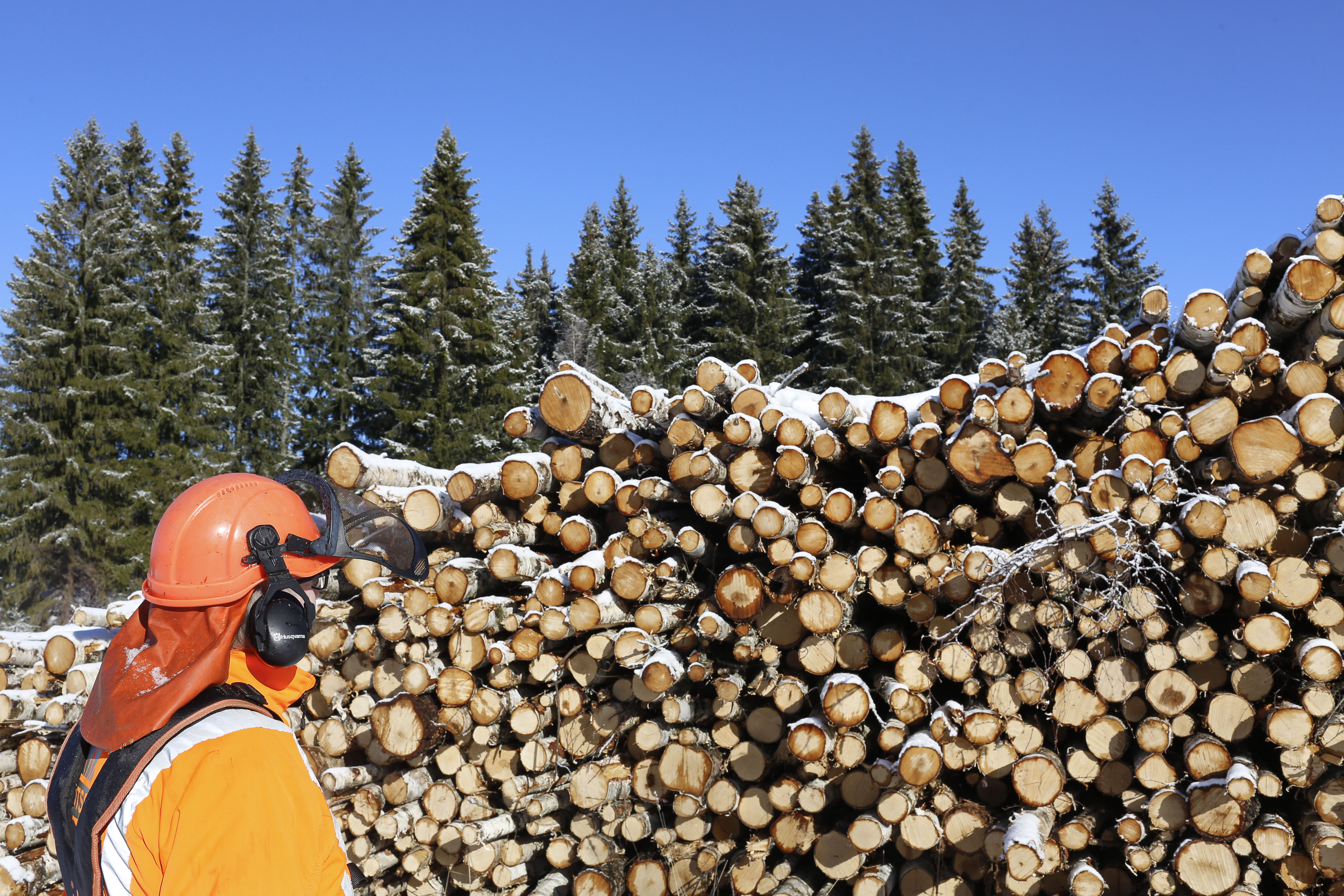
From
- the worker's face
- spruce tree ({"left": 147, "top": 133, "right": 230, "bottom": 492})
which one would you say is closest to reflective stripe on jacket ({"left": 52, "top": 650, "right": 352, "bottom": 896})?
the worker's face

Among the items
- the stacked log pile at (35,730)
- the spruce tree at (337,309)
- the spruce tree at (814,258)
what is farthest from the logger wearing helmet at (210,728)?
the spruce tree at (814,258)

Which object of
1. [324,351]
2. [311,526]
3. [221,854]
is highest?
[324,351]

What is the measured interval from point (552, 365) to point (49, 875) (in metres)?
32.4

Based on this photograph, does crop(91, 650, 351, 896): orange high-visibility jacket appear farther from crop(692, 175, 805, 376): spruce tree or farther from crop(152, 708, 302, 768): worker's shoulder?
crop(692, 175, 805, 376): spruce tree

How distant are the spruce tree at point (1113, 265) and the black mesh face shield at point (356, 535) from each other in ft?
106

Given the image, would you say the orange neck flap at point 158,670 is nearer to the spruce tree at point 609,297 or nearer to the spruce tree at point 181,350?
the spruce tree at point 181,350

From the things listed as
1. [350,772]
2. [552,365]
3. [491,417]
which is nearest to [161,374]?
[491,417]

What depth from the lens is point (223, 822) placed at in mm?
1656

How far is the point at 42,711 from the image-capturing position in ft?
16.4

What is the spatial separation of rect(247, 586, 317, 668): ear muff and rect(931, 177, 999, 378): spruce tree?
97.9 feet

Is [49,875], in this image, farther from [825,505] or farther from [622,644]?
[825,505]

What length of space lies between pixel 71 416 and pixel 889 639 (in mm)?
24806

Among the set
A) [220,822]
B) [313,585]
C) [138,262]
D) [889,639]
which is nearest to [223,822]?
[220,822]

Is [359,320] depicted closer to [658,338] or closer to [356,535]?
[658,338]
